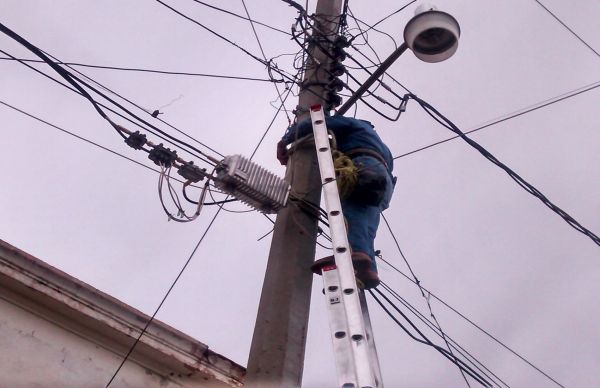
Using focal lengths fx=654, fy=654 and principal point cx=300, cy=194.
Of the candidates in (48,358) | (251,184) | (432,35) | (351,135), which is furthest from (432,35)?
(48,358)

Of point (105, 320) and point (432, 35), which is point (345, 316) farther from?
point (105, 320)

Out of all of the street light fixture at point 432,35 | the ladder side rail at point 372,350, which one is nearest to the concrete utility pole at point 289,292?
the ladder side rail at point 372,350

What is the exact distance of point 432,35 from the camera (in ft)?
15.4

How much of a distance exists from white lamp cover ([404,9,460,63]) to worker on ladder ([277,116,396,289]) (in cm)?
68

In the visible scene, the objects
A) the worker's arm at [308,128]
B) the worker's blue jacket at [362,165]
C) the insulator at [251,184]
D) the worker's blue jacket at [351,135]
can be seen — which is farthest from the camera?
the worker's blue jacket at [351,135]

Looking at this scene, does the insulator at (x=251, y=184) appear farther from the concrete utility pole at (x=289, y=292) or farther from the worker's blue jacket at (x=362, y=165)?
the worker's blue jacket at (x=362, y=165)

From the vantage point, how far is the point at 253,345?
3398mm

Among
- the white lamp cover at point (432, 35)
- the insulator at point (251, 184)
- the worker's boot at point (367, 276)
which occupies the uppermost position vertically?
the white lamp cover at point (432, 35)

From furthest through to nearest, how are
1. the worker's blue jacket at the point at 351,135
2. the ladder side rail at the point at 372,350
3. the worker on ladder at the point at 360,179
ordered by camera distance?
the worker's blue jacket at the point at 351,135
the worker on ladder at the point at 360,179
the ladder side rail at the point at 372,350

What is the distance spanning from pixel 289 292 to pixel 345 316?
2.74 ft

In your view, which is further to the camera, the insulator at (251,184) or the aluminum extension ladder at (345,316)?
the insulator at (251,184)

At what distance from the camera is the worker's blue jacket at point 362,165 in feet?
13.7

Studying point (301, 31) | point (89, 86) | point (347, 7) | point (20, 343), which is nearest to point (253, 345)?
point (89, 86)

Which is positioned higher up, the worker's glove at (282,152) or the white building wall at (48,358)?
the worker's glove at (282,152)
